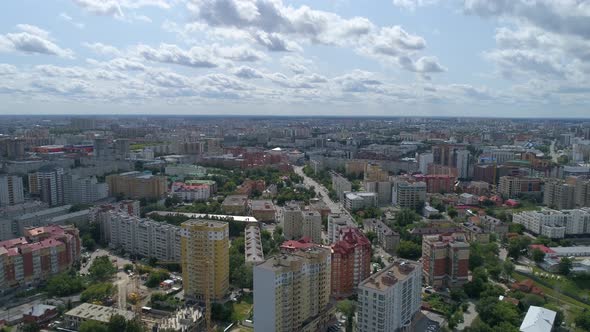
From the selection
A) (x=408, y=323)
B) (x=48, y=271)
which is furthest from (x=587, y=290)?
→ (x=48, y=271)

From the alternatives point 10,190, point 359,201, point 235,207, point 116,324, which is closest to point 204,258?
point 116,324

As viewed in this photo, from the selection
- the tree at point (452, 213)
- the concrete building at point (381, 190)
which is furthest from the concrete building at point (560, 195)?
the concrete building at point (381, 190)

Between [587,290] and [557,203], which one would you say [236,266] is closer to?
[587,290]

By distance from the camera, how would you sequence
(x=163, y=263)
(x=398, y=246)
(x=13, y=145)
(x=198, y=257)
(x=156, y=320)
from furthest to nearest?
(x=13, y=145) → (x=398, y=246) → (x=163, y=263) → (x=198, y=257) → (x=156, y=320)

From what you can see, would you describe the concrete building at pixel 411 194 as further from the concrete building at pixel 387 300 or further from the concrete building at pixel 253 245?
the concrete building at pixel 387 300

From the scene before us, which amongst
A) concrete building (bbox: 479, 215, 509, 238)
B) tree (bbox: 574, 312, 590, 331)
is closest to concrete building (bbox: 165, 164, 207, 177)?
concrete building (bbox: 479, 215, 509, 238)

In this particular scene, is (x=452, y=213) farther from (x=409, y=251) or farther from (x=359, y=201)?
(x=409, y=251)
